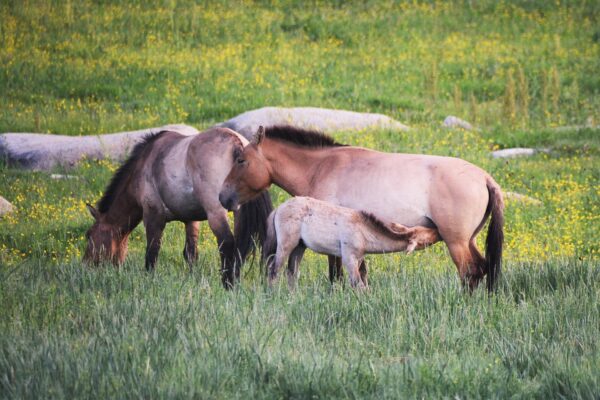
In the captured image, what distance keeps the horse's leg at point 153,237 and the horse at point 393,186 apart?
52.5 inches

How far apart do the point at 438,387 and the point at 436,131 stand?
13.5 meters

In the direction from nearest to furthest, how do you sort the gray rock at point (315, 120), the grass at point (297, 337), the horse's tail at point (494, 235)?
the grass at point (297, 337) < the horse's tail at point (494, 235) < the gray rock at point (315, 120)

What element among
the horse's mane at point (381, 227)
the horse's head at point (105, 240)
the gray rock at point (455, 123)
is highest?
the horse's mane at point (381, 227)

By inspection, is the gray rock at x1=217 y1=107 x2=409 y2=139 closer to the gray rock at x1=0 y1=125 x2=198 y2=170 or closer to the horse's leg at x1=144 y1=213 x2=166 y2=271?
the gray rock at x1=0 y1=125 x2=198 y2=170

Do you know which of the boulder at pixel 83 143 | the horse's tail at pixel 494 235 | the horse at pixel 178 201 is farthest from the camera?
the boulder at pixel 83 143

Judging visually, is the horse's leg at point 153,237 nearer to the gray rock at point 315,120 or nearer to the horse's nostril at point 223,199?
the horse's nostril at point 223,199

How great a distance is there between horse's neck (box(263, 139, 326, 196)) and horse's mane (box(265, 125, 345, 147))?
8 cm

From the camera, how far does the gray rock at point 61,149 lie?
17469mm

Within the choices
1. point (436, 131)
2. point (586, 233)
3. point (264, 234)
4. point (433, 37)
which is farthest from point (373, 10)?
point (264, 234)

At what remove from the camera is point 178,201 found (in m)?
10.6

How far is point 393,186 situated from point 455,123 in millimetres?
11607

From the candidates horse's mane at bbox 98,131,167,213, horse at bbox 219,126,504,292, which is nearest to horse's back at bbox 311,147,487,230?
horse at bbox 219,126,504,292

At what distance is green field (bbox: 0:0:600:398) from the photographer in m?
6.44

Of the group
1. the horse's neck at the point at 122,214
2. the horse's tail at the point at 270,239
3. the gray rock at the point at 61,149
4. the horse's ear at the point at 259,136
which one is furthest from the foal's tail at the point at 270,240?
the gray rock at the point at 61,149
